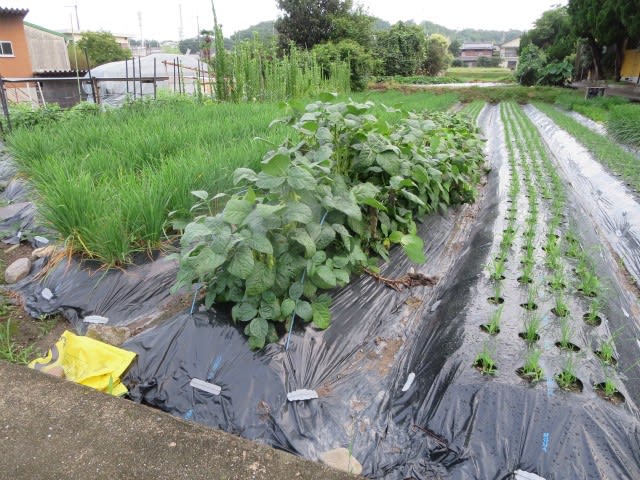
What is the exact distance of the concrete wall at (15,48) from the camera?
19044mm

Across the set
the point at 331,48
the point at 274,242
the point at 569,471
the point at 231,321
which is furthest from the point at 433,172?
the point at 331,48

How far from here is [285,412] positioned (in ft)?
5.44

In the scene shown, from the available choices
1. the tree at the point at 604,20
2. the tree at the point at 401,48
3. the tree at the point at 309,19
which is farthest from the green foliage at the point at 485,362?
the tree at the point at 401,48

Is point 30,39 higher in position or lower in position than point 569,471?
higher

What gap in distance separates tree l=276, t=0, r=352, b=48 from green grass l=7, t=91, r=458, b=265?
1856cm

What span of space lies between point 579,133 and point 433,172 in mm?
6766

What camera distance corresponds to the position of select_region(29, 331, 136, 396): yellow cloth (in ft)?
5.83

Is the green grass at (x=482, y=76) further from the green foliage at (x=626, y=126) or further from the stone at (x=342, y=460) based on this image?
the stone at (x=342, y=460)

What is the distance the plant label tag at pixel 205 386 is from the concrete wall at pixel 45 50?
28128mm

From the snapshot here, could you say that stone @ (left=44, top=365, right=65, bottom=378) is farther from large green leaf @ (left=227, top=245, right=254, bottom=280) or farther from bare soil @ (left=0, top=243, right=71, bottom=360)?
large green leaf @ (left=227, top=245, right=254, bottom=280)

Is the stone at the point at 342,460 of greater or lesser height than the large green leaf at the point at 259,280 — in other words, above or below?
below

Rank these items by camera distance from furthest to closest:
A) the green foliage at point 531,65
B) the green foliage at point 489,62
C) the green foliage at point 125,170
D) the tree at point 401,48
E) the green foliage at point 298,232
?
the green foliage at point 489,62, the tree at point 401,48, the green foliage at point 531,65, the green foliage at point 125,170, the green foliage at point 298,232

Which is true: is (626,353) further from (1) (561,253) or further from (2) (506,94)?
(2) (506,94)

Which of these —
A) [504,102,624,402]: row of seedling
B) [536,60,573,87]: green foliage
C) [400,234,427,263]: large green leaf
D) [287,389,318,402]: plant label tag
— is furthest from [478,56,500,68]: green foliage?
[287,389,318,402]: plant label tag
